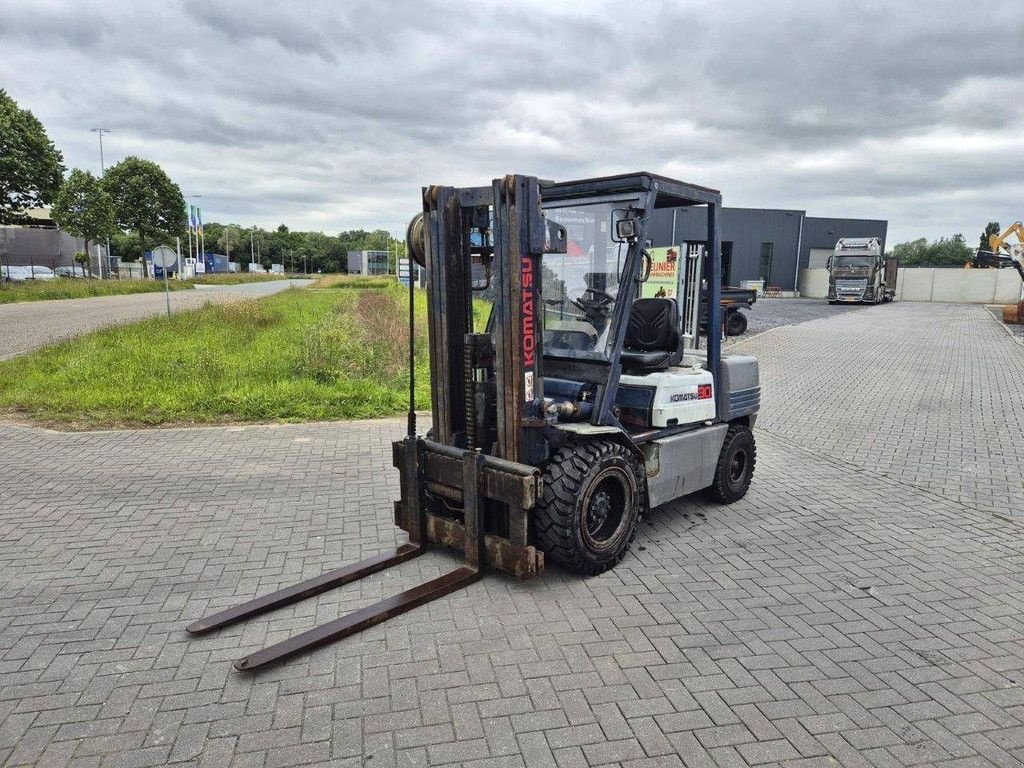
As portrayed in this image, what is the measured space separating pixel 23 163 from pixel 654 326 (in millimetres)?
36995

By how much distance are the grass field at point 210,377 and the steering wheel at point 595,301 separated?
2752mm

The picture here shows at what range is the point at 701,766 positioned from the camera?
2812 mm

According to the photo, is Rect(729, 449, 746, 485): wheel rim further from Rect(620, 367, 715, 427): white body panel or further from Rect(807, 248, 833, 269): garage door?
Rect(807, 248, 833, 269): garage door

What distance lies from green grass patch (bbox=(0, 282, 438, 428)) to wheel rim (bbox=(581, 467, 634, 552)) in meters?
2.88

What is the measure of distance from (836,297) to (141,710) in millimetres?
41934

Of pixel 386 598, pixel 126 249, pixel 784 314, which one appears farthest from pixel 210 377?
pixel 126 249

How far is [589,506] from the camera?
4.43 meters

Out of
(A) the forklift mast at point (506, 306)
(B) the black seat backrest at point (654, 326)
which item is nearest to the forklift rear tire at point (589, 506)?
(A) the forklift mast at point (506, 306)

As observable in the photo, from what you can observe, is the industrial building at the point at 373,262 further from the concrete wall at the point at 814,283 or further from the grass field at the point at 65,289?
the concrete wall at the point at 814,283

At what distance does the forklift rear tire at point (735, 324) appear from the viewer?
22828 mm

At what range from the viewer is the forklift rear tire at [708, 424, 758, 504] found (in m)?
5.97

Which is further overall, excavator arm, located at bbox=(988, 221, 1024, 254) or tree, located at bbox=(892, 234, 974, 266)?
tree, located at bbox=(892, 234, 974, 266)

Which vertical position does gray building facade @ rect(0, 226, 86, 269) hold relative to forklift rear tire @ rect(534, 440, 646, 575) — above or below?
above

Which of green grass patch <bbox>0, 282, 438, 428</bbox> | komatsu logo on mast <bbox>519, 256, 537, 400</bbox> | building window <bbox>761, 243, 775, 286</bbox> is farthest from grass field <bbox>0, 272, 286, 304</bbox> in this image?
building window <bbox>761, 243, 775, 286</bbox>
